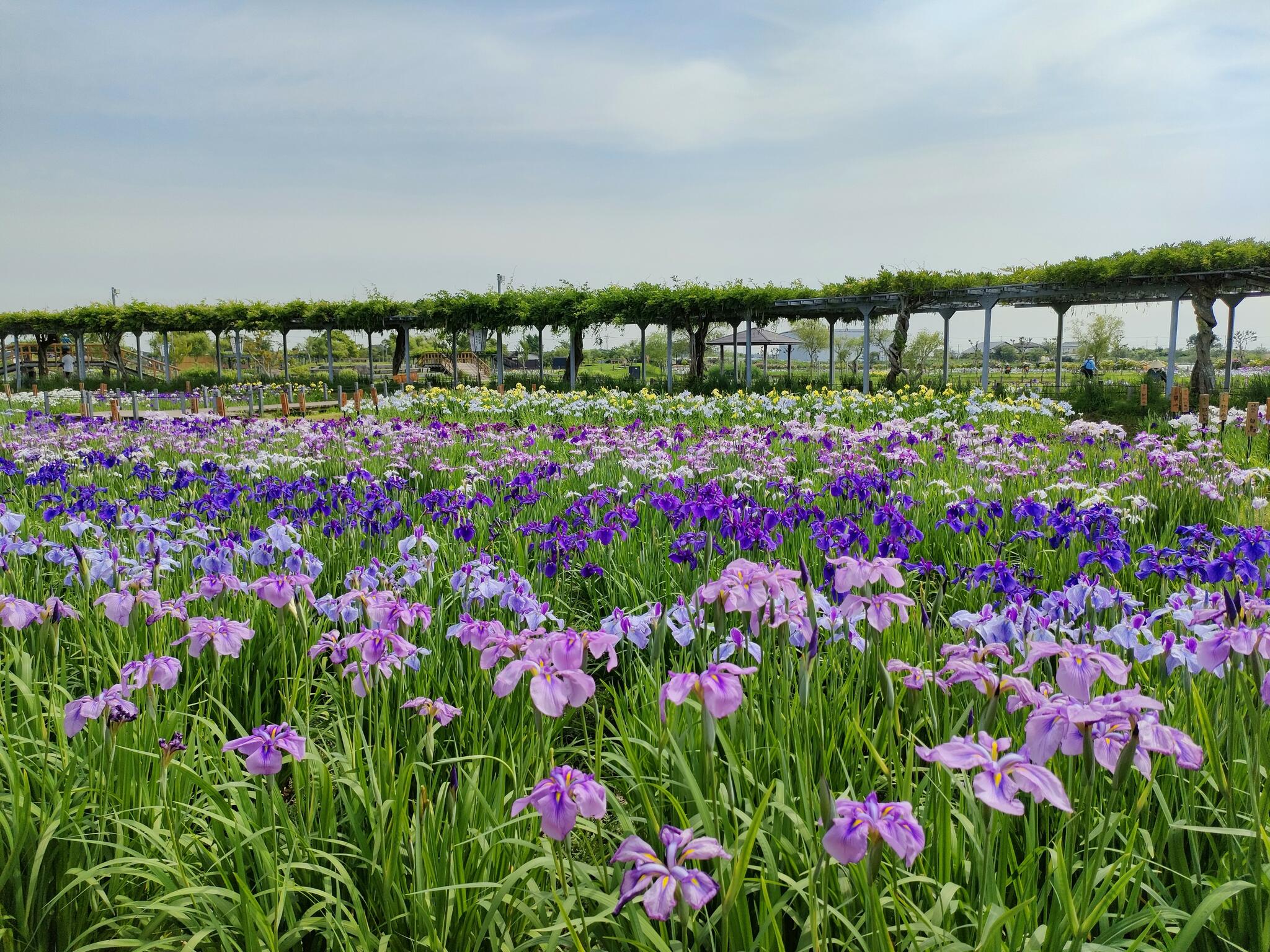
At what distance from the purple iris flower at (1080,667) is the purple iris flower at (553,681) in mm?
901

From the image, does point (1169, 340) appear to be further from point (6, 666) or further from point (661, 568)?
point (6, 666)

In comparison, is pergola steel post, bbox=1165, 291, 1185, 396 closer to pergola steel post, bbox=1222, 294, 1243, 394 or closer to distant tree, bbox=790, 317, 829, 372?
pergola steel post, bbox=1222, 294, 1243, 394

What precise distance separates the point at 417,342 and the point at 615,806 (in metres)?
94.8

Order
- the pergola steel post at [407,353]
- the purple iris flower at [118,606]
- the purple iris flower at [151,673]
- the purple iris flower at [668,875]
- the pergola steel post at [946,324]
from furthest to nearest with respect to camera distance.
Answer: the pergola steel post at [407,353] < the pergola steel post at [946,324] < the purple iris flower at [118,606] < the purple iris flower at [151,673] < the purple iris flower at [668,875]

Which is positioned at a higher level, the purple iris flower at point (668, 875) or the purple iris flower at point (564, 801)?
the purple iris flower at point (564, 801)

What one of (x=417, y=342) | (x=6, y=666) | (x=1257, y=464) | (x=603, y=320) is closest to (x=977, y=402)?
(x=1257, y=464)

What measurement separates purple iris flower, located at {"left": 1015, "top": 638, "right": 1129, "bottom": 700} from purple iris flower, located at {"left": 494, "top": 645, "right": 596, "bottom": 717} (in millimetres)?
901

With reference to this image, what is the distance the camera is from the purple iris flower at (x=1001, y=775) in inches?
47.6

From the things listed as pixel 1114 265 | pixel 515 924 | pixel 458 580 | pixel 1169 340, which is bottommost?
pixel 515 924

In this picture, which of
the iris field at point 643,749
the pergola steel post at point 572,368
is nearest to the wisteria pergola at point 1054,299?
the pergola steel post at point 572,368

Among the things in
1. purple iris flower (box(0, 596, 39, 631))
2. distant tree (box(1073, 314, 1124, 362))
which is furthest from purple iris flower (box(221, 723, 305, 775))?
distant tree (box(1073, 314, 1124, 362))

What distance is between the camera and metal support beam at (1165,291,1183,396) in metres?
18.3

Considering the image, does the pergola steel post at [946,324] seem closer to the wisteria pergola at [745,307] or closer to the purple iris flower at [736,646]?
the wisteria pergola at [745,307]

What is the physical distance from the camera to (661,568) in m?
4.36
